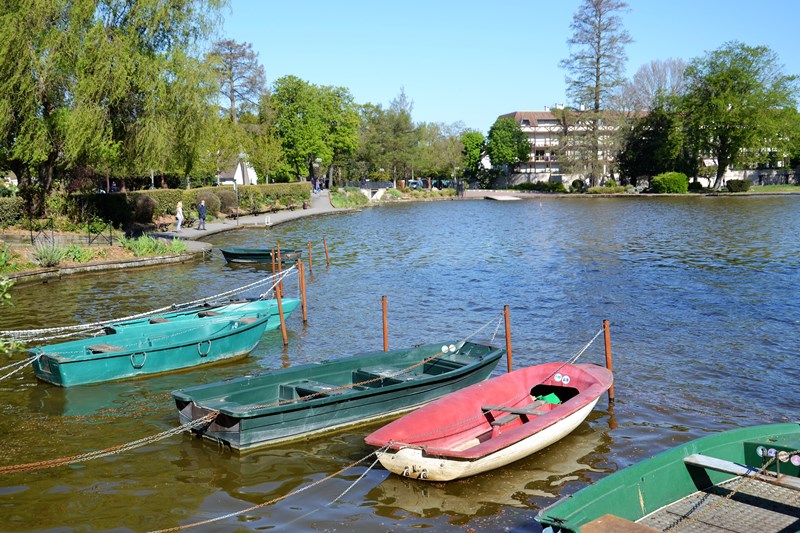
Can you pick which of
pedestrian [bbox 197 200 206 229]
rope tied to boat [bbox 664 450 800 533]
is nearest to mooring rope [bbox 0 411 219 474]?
rope tied to boat [bbox 664 450 800 533]

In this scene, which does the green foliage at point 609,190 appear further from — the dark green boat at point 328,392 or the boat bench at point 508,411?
the boat bench at point 508,411

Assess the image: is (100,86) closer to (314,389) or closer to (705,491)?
(314,389)

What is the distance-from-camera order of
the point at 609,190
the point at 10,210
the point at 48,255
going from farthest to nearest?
the point at 609,190
the point at 10,210
the point at 48,255

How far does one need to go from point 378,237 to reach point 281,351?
31081 mm

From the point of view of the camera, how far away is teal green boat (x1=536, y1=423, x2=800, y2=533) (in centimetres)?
743

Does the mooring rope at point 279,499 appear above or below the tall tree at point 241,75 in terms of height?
below

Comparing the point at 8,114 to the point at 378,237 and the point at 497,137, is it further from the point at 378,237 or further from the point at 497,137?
the point at 497,137

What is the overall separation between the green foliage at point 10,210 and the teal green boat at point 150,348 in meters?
19.4

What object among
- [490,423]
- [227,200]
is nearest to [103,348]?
[490,423]

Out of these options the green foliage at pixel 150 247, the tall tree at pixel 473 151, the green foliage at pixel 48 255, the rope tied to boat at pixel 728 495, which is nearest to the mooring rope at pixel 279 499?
the rope tied to boat at pixel 728 495

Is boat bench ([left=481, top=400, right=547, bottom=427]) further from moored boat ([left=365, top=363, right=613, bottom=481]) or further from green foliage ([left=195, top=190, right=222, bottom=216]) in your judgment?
green foliage ([left=195, top=190, right=222, bottom=216])

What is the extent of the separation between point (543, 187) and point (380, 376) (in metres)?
102

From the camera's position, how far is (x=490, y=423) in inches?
456

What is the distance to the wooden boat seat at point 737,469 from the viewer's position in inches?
326
